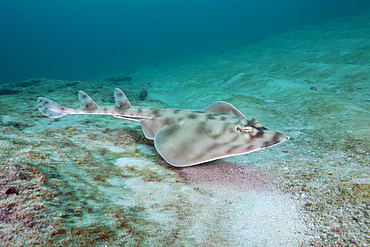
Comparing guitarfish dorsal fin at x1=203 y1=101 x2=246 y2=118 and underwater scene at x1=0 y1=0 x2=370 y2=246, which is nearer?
underwater scene at x1=0 y1=0 x2=370 y2=246

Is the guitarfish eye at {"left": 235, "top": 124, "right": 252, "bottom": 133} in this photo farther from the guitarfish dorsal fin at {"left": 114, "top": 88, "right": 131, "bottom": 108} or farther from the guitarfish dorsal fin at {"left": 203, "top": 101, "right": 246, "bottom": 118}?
the guitarfish dorsal fin at {"left": 114, "top": 88, "right": 131, "bottom": 108}

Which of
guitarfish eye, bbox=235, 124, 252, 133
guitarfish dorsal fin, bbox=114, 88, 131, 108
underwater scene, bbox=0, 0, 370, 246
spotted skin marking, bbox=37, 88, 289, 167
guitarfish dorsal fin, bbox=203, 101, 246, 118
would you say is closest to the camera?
underwater scene, bbox=0, 0, 370, 246

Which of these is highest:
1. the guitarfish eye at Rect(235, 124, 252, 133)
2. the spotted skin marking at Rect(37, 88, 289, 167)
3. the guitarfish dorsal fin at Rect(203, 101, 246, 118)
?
the guitarfish eye at Rect(235, 124, 252, 133)

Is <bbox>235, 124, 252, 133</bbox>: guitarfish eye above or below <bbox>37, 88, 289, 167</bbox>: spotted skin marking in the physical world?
above

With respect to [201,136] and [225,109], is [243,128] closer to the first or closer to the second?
[201,136]

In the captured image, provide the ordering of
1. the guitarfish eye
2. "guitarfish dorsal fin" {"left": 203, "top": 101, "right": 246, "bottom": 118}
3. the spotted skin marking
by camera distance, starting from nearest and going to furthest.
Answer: the spotted skin marking, the guitarfish eye, "guitarfish dorsal fin" {"left": 203, "top": 101, "right": 246, "bottom": 118}

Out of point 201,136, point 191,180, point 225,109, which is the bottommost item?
point 191,180

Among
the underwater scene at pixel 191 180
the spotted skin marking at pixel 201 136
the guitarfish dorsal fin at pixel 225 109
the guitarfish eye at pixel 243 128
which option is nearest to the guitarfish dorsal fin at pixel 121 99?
the underwater scene at pixel 191 180

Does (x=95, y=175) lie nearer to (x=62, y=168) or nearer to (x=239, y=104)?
(x=62, y=168)

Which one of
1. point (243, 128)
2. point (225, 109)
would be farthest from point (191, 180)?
point (225, 109)

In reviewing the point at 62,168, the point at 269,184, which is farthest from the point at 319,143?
the point at 62,168

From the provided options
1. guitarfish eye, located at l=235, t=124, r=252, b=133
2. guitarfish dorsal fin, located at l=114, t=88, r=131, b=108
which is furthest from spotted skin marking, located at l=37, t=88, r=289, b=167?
guitarfish dorsal fin, located at l=114, t=88, r=131, b=108

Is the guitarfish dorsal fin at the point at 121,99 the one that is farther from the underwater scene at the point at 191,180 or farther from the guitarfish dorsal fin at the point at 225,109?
the guitarfish dorsal fin at the point at 225,109

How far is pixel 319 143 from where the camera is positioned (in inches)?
111
